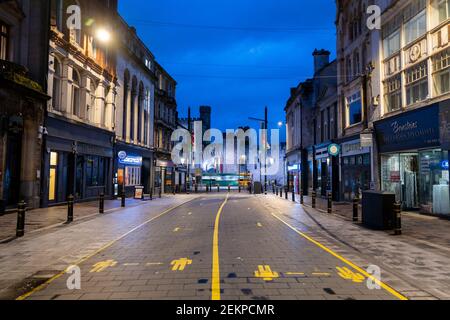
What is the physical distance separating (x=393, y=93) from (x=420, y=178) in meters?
5.43

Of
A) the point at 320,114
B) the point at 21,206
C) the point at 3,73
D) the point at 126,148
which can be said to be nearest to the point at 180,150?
the point at 126,148

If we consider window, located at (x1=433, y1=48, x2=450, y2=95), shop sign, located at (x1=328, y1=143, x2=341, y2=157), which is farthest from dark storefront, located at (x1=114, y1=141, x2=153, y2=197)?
window, located at (x1=433, y1=48, x2=450, y2=95)

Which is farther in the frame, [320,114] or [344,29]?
[320,114]

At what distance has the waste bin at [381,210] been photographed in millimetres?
13289

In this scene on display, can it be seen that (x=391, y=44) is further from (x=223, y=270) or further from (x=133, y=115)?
(x=133, y=115)

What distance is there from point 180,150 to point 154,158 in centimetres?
1673

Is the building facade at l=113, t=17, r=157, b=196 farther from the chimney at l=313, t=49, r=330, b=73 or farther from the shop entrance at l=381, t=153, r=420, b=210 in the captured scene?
the chimney at l=313, t=49, r=330, b=73

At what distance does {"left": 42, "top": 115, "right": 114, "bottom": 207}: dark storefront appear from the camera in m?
22.5

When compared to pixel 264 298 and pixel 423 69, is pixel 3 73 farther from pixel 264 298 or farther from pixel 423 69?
pixel 423 69

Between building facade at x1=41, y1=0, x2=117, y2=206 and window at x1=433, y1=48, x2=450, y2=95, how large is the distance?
17684 millimetres

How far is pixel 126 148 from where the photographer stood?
117 feet

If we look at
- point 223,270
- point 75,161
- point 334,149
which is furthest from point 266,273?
point 334,149

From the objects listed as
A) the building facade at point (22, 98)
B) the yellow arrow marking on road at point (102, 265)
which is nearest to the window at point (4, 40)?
the building facade at point (22, 98)

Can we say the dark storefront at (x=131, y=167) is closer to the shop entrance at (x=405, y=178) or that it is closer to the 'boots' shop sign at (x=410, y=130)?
the 'boots' shop sign at (x=410, y=130)
